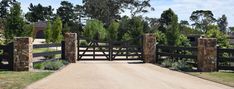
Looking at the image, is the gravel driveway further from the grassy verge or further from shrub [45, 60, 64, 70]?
shrub [45, 60, 64, 70]

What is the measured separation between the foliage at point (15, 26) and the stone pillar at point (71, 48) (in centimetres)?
677

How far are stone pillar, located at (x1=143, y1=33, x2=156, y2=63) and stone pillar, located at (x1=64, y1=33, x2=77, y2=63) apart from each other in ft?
14.2

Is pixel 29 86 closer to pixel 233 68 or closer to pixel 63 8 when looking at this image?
pixel 233 68

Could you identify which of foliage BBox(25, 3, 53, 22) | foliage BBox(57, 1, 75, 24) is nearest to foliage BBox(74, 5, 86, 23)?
foliage BBox(57, 1, 75, 24)

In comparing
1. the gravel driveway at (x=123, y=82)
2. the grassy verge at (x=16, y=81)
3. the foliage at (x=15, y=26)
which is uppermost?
the foliage at (x=15, y=26)

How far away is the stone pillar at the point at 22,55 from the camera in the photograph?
63.4 ft

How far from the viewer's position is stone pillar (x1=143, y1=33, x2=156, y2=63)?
26112mm

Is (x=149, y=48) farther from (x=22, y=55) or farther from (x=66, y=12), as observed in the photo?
(x=66, y=12)

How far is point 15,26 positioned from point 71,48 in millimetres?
7865

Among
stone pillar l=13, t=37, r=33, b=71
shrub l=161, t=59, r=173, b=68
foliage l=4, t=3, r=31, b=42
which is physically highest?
foliage l=4, t=3, r=31, b=42

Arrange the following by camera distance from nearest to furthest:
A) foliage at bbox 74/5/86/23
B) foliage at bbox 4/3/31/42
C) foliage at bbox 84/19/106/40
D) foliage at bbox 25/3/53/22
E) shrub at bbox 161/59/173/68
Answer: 1. shrub at bbox 161/59/173/68
2. foliage at bbox 4/3/31/42
3. foliage at bbox 84/19/106/40
4. foliage at bbox 74/5/86/23
5. foliage at bbox 25/3/53/22

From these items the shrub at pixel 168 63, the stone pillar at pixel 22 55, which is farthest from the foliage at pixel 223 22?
the stone pillar at pixel 22 55

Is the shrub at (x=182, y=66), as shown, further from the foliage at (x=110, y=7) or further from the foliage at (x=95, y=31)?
the foliage at (x=110, y=7)

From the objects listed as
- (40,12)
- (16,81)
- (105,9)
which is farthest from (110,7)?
(16,81)
